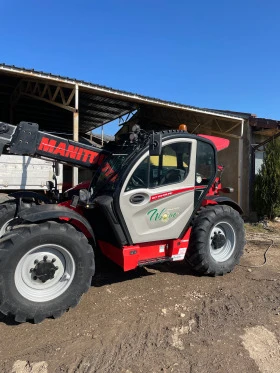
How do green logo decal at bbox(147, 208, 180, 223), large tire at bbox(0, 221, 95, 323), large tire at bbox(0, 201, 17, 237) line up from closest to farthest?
large tire at bbox(0, 221, 95, 323)
green logo decal at bbox(147, 208, 180, 223)
large tire at bbox(0, 201, 17, 237)

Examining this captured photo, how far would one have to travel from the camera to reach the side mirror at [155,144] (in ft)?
13.8

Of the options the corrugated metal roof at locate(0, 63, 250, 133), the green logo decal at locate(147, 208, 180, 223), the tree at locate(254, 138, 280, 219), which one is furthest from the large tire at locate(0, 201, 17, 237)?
the tree at locate(254, 138, 280, 219)

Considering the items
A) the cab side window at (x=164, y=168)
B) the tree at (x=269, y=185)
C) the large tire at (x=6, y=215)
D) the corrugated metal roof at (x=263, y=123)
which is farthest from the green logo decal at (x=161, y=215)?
the corrugated metal roof at (x=263, y=123)

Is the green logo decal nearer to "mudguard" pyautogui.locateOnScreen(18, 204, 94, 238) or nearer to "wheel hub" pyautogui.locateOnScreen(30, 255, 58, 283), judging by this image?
"mudguard" pyautogui.locateOnScreen(18, 204, 94, 238)

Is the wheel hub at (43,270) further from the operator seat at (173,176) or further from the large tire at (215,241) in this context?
the large tire at (215,241)

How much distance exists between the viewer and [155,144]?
4246 millimetres

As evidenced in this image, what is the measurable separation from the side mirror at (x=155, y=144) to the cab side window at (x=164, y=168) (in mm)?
133

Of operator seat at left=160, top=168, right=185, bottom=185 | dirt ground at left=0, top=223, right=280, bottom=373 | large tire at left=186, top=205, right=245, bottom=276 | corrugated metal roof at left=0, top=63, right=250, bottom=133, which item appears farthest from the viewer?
corrugated metal roof at left=0, top=63, right=250, bottom=133

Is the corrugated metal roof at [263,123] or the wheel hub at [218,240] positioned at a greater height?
the corrugated metal roof at [263,123]

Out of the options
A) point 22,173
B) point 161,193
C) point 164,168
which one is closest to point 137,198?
point 161,193

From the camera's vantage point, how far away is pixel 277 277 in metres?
5.33

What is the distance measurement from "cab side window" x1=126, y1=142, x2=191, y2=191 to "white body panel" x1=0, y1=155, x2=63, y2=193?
2551 mm

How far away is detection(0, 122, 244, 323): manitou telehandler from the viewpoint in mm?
3623

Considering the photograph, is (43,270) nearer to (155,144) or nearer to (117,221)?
(117,221)
